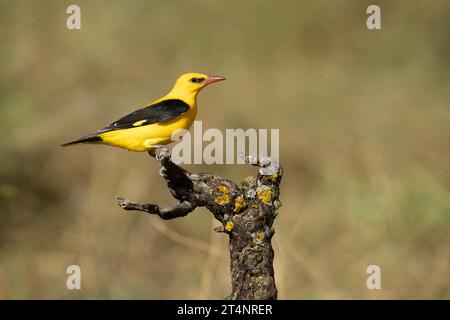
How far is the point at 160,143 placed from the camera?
4.69 meters

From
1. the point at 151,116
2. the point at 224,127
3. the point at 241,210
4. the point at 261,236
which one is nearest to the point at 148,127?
the point at 151,116

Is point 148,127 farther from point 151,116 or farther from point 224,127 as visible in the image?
point 224,127

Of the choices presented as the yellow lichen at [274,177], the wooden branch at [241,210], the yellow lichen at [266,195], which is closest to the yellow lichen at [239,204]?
the wooden branch at [241,210]

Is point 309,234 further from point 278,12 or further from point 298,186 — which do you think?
point 278,12

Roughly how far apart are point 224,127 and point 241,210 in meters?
7.43

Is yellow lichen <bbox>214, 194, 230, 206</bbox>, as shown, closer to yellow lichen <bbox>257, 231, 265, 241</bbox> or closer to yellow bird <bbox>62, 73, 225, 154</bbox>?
yellow lichen <bbox>257, 231, 265, 241</bbox>

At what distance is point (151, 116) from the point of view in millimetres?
4629

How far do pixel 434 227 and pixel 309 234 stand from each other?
2137mm

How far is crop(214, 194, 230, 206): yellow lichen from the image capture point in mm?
3854

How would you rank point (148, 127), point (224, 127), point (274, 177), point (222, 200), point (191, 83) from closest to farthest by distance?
point (222, 200), point (274, 177), point (148, 127), point (191, 83), point (224, 127)

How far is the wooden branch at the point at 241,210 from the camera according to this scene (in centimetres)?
382

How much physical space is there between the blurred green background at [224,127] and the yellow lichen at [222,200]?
2805mm

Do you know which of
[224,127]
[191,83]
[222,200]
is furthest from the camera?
[224,127]
